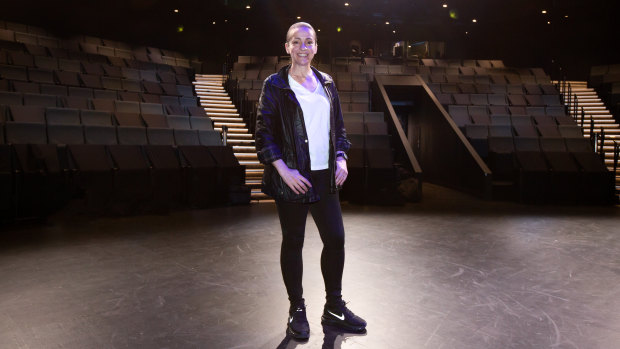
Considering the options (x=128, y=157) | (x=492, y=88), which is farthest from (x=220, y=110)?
(x=492, y=88)

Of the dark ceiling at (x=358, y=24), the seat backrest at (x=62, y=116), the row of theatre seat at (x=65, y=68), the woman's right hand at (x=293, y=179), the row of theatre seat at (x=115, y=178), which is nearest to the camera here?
the woman's right hand at (x=293, y=179)

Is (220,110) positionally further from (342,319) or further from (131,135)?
(342,319)

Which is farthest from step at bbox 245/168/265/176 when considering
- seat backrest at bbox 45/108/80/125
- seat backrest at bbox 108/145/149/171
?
seat backrest at bbox 45/108/80/125

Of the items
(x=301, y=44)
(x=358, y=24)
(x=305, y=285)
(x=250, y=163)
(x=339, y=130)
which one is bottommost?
(x=305, y=285)

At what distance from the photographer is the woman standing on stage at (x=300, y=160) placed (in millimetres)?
1298

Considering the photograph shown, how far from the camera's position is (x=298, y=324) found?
1.35 meters

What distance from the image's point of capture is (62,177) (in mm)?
3533

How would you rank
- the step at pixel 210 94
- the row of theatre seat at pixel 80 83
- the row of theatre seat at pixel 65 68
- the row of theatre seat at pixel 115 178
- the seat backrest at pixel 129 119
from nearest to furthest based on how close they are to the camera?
the row of theatre seat at pixel 115 178 < the seat backrest at pixel 129 119 < the row of theatre seat at pixel 80 83 < the row of theatre seat at pixel 65 68 < the step at pixel 210 94

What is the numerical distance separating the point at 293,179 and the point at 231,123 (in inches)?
212

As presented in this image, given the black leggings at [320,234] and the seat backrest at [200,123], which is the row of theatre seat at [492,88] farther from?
the black leggings at [320,234]

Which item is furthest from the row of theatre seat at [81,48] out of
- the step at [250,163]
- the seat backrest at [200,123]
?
the step at [250,163]

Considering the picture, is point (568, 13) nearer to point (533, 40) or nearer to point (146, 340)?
point (533, 40)

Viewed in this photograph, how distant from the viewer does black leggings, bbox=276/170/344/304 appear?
4.35 ft

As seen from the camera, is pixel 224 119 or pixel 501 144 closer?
pixel 501 144
